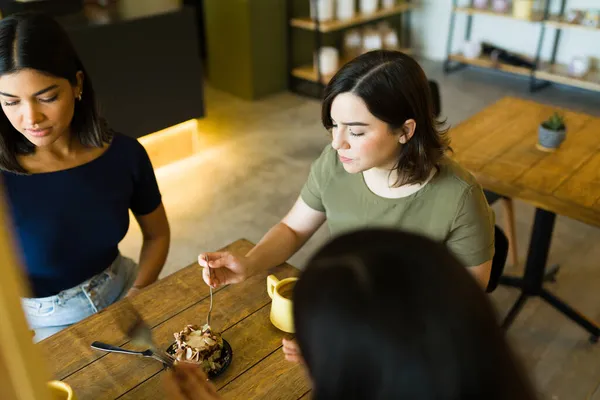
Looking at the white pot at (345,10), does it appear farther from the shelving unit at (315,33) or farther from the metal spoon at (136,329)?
the metal spoon at (136,329)

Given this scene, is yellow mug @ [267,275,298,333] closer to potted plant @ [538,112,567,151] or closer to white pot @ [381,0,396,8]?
potted plant @ [538,112,567,151]

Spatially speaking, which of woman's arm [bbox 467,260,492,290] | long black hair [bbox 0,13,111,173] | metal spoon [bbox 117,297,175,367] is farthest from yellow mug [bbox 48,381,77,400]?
woman's arm [bbox 467,260,492,290]

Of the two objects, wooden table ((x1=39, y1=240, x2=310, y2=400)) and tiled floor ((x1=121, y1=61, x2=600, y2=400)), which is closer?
wooden table ((x1=39, y1=240, x2=310, y2=400))

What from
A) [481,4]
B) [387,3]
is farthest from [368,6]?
[481,4]

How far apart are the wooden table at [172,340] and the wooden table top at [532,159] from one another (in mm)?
937

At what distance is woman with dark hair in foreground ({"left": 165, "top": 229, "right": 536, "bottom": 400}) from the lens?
19.4 inches

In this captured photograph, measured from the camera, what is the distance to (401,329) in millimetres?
491

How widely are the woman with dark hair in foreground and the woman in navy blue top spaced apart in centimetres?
103

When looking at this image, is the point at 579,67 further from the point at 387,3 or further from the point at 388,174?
the point at 388,174

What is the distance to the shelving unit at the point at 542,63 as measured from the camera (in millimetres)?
4371

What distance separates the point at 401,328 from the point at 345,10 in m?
4.39

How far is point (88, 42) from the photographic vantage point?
305cm

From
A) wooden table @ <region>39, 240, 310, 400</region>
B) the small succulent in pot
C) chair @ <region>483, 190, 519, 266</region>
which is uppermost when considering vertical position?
wooden table @ <region>39, 240, 310, 400</region>

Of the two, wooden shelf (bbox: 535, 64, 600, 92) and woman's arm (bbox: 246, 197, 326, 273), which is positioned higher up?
woman's arm (bbox: 246, 197, 326, 273)
